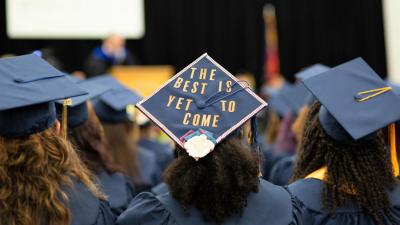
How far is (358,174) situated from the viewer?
2363 mm

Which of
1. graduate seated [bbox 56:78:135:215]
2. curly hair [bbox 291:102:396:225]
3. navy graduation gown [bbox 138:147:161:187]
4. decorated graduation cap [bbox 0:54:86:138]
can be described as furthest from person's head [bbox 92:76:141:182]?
curly hair [bbox 291:102:396:225]

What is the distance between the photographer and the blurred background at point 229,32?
10.2 metres

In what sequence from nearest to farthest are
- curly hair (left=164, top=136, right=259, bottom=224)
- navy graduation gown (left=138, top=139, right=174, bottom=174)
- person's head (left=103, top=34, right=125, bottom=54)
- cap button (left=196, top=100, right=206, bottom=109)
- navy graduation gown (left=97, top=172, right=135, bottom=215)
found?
curly hair (left=164, top=136, right=259, bottom=224) < cap button (left=196, top=100, right=206, bottom=109) < navy graduation gown (left=97, top=172, right=135, bottom=215) < navy graduation gown (left=138, top=139, right=174, bottom=174) < person's head (left=103, top=34, right=125, bottom=54)

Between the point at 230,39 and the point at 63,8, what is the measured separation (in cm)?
325

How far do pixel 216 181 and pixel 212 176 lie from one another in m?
0.02

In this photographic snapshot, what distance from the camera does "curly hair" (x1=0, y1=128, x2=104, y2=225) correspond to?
2.05 metres

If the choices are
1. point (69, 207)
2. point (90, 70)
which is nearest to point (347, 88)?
point (69, 207)

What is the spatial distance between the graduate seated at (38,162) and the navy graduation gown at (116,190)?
76cm

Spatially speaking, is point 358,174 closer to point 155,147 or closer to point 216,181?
point 216,181

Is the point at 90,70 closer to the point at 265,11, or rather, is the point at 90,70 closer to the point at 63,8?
the point at 63,8

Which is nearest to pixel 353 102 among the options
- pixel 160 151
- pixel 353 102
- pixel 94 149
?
pixel 353 102

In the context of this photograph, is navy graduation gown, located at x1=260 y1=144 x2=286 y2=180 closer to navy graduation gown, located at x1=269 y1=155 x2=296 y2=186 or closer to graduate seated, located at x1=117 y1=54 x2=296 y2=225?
navy graduation gown, located at x1=269 y1=155 x2=296 y2=186

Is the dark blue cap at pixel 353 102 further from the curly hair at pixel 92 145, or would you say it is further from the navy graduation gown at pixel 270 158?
the navy graduation gown at pixel 270 158

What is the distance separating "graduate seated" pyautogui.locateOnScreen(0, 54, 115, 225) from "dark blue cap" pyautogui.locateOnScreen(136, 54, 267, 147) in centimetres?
33
